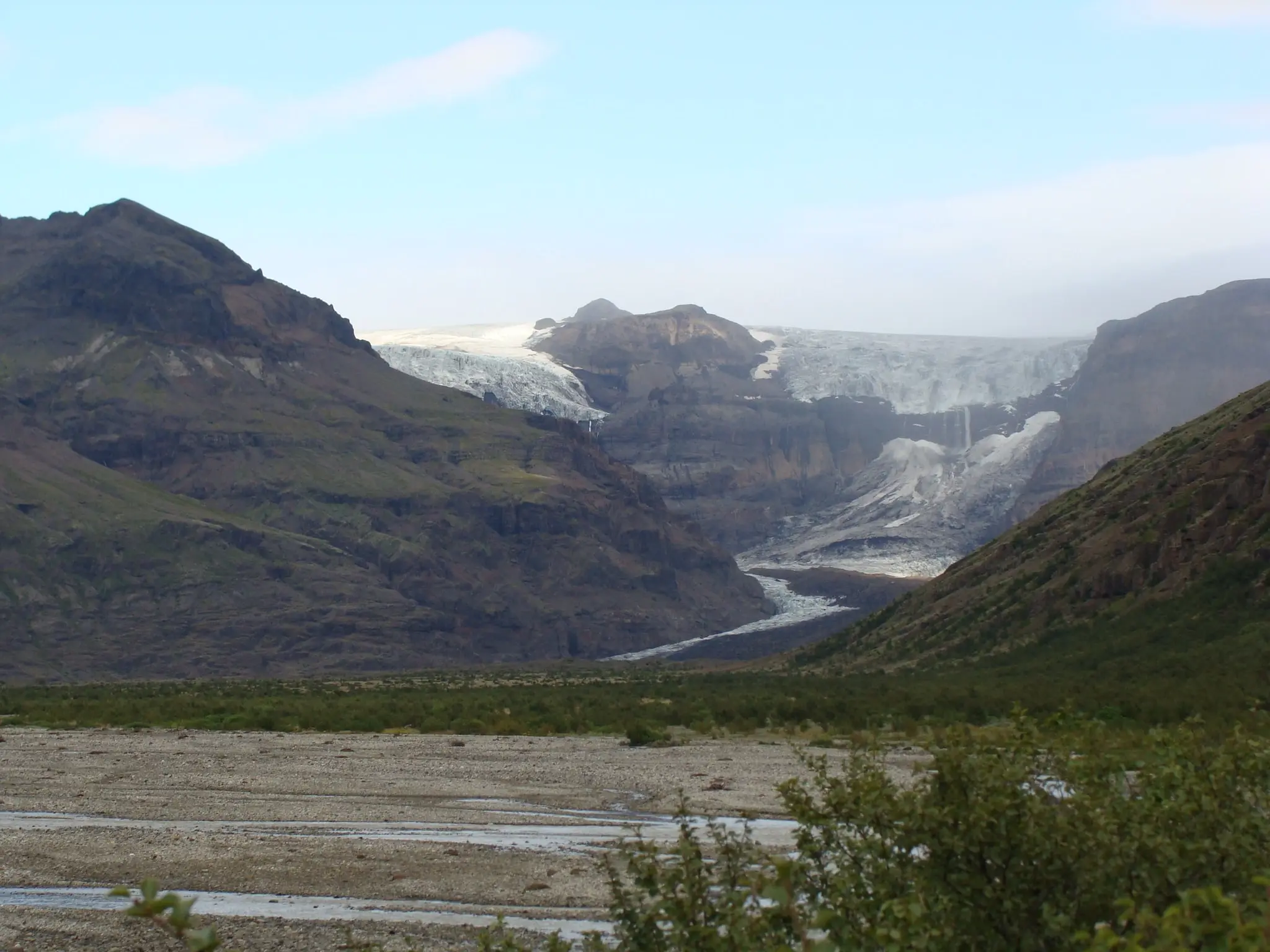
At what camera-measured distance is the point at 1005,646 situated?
92250 mm

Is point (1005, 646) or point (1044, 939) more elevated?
point (1044, 939)

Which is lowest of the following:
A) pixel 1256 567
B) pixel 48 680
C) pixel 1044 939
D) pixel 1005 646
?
pixel 48 680

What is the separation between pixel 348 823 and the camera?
3425 centimetres

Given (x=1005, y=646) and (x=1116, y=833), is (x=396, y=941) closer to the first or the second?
(x=1116, y=833)

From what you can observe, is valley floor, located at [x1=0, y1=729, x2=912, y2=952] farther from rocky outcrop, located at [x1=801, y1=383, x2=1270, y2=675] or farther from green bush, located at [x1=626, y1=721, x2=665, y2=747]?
rocky outcrop, located at [x1=801, y1=383, x2=1270, y2=675]

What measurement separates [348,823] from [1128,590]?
63.1 meters

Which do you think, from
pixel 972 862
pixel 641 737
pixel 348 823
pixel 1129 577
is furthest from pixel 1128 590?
pixel 972 862

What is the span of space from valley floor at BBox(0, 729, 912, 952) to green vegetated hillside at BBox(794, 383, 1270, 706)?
72.0ft

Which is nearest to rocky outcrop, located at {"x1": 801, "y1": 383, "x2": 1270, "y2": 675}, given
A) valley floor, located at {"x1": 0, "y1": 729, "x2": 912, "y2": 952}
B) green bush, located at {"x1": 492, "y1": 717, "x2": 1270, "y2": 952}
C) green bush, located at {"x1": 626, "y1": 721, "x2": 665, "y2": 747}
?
green bush, located at {"x1": 626, "y1": 721, "x2": 665, "y2": 747}

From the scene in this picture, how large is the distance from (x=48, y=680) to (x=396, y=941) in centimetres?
17020

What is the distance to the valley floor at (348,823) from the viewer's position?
77.6 feet

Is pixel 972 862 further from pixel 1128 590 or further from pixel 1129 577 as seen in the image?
pixel 1129 577

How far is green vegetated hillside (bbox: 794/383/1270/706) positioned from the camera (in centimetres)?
6969

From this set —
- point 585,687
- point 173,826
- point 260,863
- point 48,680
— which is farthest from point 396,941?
point 48,680
